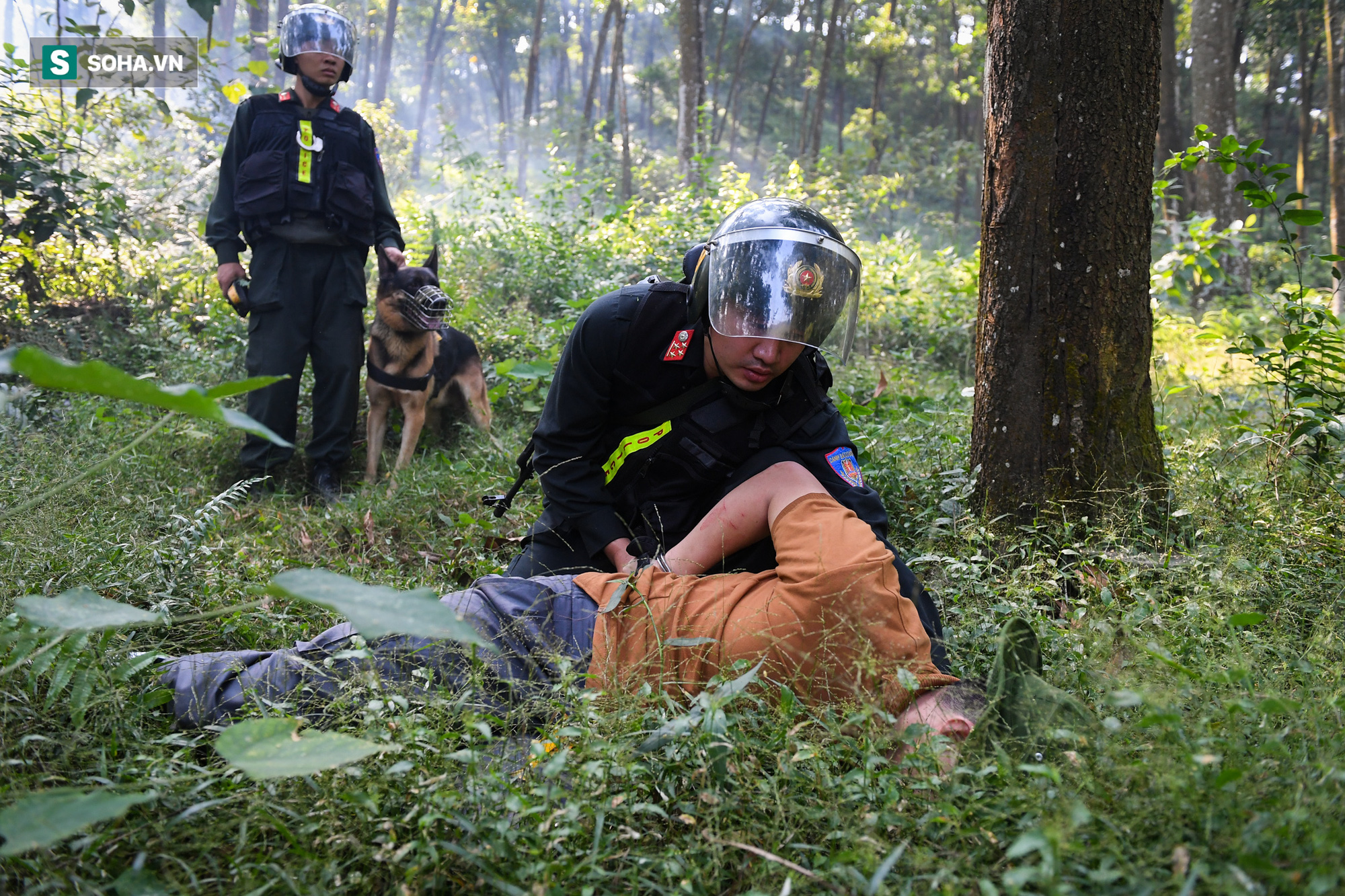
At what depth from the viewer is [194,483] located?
13.8 ft

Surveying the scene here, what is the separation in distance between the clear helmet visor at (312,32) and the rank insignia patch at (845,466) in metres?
3.34

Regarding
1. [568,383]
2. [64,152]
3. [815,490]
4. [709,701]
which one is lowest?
[709,701]

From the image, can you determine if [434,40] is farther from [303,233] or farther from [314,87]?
[303,233]

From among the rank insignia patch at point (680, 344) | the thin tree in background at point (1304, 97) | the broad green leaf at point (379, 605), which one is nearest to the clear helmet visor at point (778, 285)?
the rank insignia patch at point (680, 344)

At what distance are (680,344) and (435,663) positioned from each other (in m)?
1.29

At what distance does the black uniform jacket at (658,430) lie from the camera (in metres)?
2.82

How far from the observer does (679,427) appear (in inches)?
113

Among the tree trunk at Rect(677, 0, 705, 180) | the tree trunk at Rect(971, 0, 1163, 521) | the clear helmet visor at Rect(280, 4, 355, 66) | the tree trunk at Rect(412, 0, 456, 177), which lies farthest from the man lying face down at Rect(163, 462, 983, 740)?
the tree trunk at Rect(412, 0, 456, 177)

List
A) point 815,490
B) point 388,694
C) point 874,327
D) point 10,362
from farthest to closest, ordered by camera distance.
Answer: point 874,327
point 815,490
point 388,694
point 10,362

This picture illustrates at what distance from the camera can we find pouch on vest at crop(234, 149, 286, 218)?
14.7 feet

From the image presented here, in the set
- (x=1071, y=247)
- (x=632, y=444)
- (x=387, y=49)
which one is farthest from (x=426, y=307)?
(x=387, y=49)

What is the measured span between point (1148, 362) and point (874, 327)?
5.17 m

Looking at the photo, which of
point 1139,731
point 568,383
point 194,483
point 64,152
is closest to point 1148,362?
point 1139,731

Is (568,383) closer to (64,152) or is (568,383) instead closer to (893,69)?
(64,152)
